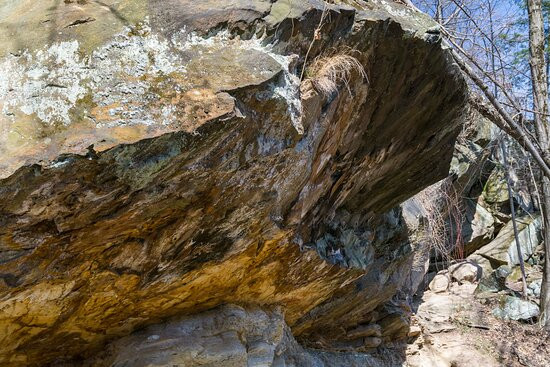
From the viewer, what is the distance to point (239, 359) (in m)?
4.02

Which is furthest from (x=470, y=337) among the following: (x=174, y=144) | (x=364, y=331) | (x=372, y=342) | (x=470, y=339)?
(x=174, y=144)

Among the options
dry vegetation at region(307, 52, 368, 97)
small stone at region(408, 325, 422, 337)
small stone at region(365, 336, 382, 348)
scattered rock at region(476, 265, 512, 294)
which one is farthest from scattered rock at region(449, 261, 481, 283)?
dry vegetation at region(307, 52, 368, 97)

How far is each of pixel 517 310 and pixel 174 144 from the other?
26.8 feet

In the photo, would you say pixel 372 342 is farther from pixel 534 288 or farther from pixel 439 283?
pixel 534 288

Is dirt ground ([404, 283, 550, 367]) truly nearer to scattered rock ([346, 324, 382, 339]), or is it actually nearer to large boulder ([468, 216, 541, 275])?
scattered rock ([346, 324, 382, 339])

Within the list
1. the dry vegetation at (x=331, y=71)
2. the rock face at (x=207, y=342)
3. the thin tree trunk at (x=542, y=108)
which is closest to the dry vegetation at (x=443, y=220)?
the thin tree trunk at (x=542, y=108)

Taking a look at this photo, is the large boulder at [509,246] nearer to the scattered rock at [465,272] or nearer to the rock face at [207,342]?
the scattered rock at [465,272]

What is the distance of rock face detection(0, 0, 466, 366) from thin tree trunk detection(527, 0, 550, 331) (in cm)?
467

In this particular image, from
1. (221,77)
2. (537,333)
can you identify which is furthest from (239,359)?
(537,333)

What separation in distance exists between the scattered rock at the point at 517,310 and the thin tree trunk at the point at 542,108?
18.9 inches

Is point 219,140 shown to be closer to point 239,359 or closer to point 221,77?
point 221,77

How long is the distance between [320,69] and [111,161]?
157cm

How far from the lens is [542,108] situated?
28.4 ft

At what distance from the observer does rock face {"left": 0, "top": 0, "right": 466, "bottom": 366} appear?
8.39 ft
